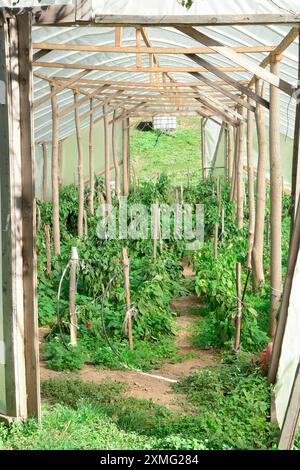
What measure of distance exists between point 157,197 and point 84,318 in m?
12.1

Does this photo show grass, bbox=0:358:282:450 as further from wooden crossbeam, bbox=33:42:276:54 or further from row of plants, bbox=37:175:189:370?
wooden crossbeam, bbox=33:42:276:54

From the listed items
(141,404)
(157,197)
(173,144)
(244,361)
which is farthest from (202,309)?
(173,144)

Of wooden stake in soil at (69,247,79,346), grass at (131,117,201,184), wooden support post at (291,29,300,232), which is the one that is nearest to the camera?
wooden support post at (291,29,300,232)

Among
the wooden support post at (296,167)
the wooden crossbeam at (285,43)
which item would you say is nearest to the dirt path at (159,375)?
the wooden support post at (296,167)

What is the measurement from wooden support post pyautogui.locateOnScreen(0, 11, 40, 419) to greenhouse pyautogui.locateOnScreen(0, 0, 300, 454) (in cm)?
1

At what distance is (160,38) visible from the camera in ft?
36.7

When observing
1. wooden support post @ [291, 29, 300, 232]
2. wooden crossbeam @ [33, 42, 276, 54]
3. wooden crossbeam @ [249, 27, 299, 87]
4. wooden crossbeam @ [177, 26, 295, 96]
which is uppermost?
wooden crossbeam @ [33, 42, 276, 54]

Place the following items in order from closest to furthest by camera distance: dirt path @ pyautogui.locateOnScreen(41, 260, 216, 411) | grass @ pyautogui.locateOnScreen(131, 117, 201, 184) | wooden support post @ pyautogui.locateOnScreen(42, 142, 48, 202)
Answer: dirt path @ pyautogui.locateOnScreen(41, 260, 216, 411) < wooden support post @ pyautogui.locateOnScreen(42, 142, 48, 202) < grass @ pyautogui.locateOnScreen(131, 117, 201, 184)

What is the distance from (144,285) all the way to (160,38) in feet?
12.5

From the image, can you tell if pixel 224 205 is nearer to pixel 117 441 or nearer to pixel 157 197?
pixel 157 197

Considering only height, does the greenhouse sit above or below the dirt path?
above

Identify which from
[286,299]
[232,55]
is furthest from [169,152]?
[286,299]

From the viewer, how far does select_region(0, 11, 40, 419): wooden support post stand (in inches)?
229

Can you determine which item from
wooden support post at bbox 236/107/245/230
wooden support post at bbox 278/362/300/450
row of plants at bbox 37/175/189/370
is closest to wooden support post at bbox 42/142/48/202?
wooden support post at bbox 236/107/245/230
